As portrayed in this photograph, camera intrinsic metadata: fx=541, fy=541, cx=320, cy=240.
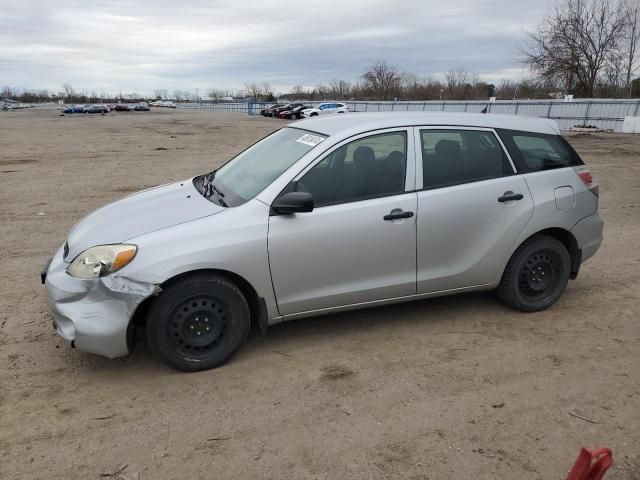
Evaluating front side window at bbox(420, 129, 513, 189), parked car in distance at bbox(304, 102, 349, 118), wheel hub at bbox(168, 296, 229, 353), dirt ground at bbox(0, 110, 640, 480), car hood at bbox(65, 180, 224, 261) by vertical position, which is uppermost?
parked car in distance at bbox(304, 102, 349, 118)

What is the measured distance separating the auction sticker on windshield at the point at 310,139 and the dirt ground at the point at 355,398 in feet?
5.02

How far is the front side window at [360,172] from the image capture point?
4023mm

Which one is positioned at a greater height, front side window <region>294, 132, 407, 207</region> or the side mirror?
front side window <region>294, 132, 407, 207</region>

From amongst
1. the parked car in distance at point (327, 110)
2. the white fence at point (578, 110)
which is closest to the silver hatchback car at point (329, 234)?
the white fence at point (578, 110)

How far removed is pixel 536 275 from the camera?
4.76m

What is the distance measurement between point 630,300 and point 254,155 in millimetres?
3737

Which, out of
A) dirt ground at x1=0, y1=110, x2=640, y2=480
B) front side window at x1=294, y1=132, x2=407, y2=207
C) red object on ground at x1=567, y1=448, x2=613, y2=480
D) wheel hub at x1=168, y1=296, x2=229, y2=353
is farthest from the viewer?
front side window at x1=294, y1=132, x2=407, y2=207

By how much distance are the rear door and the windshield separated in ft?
3.11

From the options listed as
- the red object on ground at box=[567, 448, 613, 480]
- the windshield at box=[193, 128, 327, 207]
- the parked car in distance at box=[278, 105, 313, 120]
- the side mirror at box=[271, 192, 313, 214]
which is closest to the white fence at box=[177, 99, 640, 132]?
the parked car in distance at box=[278, 105, 313, 120]

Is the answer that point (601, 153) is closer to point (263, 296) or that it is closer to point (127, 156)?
point (127, 156)

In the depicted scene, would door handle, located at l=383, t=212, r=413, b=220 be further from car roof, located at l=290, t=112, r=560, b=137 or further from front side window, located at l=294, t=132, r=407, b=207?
car roof, located at l=290, t=112, r=560, b=137

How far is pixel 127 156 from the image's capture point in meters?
17.8

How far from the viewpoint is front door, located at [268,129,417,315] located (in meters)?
3.89

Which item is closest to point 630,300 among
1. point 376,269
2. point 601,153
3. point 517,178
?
point 517,178
